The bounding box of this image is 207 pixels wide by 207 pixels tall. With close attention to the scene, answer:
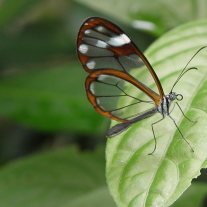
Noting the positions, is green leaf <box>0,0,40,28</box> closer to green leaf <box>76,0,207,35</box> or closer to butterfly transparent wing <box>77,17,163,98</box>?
green leaf <box>76,0,207,35</box>

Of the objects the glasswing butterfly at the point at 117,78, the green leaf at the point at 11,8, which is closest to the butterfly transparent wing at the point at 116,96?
the glasswing butterfly at the point at 117,78

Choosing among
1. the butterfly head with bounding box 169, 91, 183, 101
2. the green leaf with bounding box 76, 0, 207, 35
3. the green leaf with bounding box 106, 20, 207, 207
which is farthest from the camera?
the green leaf with bounding box 76, 0, 207, 35

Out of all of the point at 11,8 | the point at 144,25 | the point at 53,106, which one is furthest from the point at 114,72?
the point at 11,8

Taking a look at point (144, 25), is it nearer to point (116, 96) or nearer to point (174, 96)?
point (116, 96)

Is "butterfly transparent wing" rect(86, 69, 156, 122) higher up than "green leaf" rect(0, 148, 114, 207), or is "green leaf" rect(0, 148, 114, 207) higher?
"butterfly transparent wing" rect(86, 69, 156, 122)

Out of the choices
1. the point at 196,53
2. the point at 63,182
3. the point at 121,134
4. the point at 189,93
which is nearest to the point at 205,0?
the point at 196,53

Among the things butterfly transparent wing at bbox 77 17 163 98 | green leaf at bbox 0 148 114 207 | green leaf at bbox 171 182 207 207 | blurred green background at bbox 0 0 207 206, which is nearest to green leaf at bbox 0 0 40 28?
blurred green background at bbox 0 0 207 206
